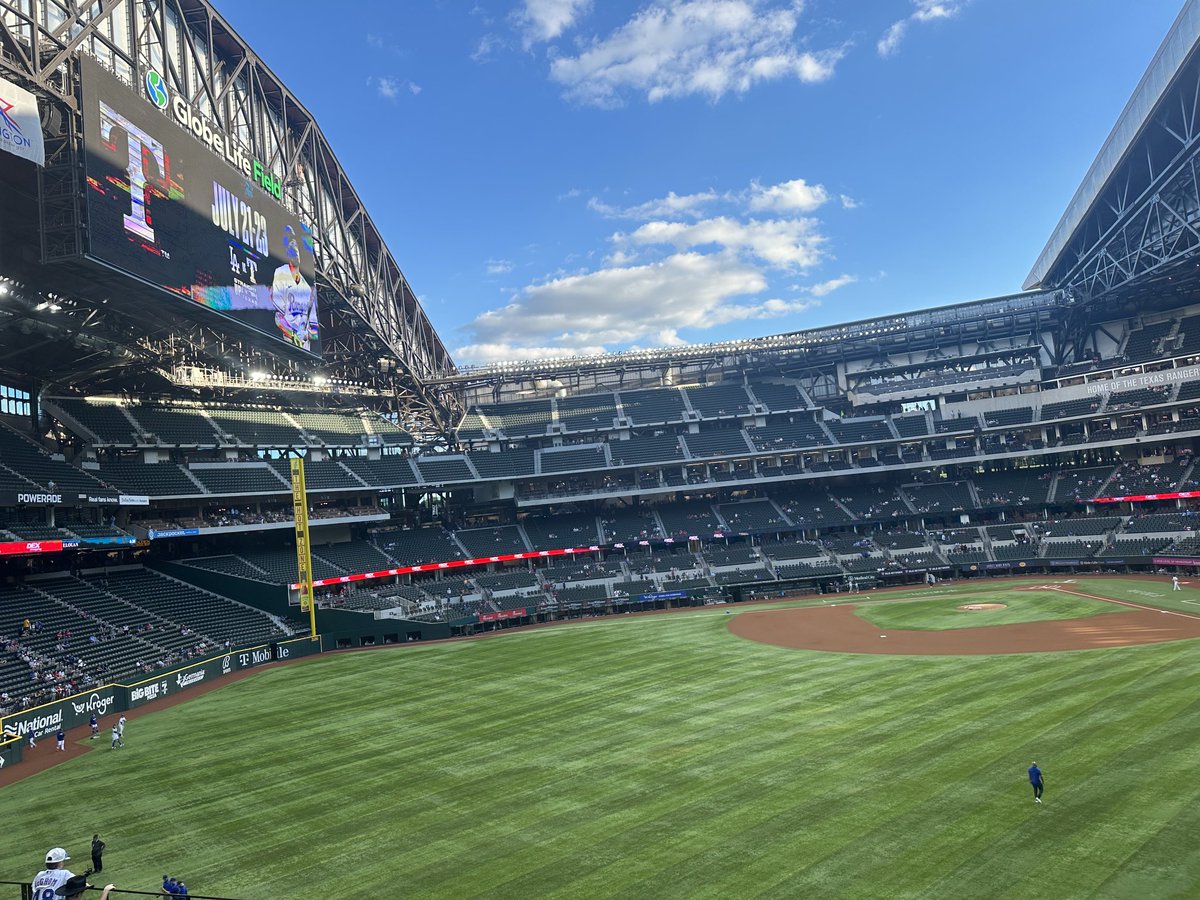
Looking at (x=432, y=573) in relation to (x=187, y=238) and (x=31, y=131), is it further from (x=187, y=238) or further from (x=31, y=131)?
(x=31, y=131)

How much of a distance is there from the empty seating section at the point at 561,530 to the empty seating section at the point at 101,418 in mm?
36422

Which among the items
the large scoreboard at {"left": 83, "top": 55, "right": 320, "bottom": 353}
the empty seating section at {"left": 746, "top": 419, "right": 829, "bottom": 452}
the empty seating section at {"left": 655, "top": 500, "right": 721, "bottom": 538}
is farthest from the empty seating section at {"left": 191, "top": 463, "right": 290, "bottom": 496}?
the empty seating section at {"left": 746, "top": 419, "right": 829, "bottom": 452}

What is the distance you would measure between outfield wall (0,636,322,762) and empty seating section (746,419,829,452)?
51.4m

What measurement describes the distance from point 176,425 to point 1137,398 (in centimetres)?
8751

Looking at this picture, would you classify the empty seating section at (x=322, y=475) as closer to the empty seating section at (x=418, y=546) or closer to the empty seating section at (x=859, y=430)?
the empty seating section at (x=418, y=546)

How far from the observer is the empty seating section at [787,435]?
267ft

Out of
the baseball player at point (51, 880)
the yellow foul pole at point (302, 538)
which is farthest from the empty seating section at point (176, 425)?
the baseball player at point (51, 880)

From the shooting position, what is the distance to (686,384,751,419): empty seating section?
86938mm

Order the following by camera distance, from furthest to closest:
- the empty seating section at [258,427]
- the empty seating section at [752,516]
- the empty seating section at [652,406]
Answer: the empty seating section at [652,406] → the empty seating section at [752,516] → the empty seating section at [258,427]

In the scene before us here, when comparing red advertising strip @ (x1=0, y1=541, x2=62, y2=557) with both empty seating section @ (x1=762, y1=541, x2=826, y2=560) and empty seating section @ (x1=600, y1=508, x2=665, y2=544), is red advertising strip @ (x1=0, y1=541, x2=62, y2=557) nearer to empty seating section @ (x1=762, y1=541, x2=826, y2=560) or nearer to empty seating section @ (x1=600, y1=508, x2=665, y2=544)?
empty seating section @ (x1=600, y1=508, x2=665, y2=544)

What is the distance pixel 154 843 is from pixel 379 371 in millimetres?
50325

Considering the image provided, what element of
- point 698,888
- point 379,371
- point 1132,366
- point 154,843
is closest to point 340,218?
point 379,371

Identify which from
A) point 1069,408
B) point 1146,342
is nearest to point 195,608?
point 1069,408

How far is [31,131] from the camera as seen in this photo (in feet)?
92.3
